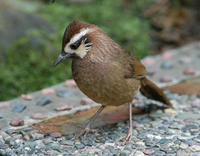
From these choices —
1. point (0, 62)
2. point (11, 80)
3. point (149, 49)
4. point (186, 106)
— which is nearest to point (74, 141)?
point (186, 106)

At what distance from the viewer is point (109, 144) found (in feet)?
13.6

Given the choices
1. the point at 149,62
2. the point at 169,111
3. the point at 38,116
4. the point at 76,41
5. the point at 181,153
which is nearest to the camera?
the point at 181,153

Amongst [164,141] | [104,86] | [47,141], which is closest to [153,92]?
[164,141]

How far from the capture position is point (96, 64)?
4.04 meters

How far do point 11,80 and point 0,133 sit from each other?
2.12 m

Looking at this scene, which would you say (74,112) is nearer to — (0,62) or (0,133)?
(0,133)

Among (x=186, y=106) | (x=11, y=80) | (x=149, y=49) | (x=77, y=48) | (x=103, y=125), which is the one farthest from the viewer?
(x=149, y=49)

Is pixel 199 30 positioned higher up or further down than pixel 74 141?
higher up

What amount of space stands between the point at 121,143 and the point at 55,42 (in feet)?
11.0

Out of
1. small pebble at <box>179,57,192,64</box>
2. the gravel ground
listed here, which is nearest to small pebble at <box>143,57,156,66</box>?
small pebble at <box>179,57,192,64</box>

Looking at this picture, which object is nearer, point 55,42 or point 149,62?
point 149,62

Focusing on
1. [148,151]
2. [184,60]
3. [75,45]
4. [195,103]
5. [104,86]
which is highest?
[75,45]

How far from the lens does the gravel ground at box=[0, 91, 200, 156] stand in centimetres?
390

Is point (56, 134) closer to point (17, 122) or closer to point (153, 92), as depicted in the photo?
point (17, 122)
